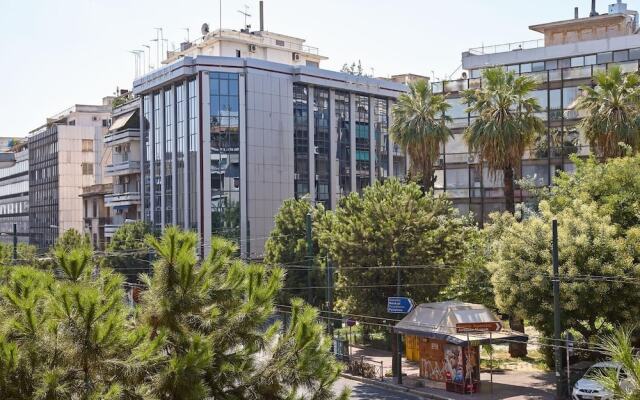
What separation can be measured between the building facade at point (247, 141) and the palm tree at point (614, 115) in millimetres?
28367

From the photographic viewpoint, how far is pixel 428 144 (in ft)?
133

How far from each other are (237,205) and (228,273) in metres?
49.3

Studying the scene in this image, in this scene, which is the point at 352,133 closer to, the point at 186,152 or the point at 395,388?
the point at 186,152

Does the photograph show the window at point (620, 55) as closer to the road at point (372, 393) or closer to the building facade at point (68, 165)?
the road at point (372, 393)

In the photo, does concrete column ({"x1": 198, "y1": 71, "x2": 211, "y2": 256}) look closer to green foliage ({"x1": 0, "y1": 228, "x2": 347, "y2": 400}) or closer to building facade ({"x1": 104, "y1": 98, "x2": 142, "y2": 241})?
building facade ({"x1": 104, "y1": 98, "x2": 142, "y2": 241})

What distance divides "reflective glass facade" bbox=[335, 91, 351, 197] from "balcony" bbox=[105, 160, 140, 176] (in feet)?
58.1

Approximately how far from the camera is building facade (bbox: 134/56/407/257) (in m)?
59.5

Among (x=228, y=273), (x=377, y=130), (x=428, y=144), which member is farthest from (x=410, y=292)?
(x=377, y=130)

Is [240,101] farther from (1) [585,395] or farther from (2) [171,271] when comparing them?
(2) [171,271]

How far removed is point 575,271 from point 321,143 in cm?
4225

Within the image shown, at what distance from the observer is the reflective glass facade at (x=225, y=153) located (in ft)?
195


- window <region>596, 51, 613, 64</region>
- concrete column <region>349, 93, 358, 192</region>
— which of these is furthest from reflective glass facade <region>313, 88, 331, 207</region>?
window <region>596, 51, 613, 64</region>

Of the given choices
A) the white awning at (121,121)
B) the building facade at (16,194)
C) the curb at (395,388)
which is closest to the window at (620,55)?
the curb at (395,388)

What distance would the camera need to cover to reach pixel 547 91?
48.0m
